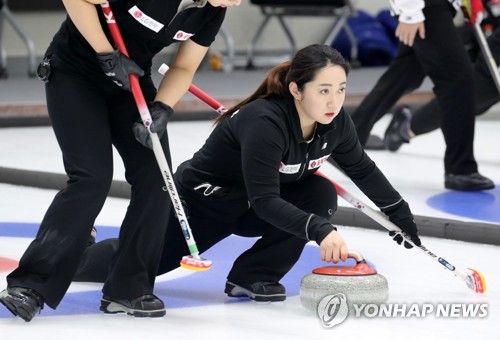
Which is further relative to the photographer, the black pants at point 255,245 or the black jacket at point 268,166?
the black pants at point 255,245

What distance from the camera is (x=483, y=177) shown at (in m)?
5.45

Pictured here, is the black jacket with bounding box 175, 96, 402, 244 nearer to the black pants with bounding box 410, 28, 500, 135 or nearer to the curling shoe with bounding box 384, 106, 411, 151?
the black pants with bounding box 410, 28, 500, 135

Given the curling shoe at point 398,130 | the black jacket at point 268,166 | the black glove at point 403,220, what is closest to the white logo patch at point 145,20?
the black jacket at point 268,166

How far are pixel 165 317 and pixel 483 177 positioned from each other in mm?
2432

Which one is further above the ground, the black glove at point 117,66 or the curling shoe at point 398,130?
the black glove at point 117,66

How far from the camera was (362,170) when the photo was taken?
3.70 metres

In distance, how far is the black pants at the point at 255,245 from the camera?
366 cm

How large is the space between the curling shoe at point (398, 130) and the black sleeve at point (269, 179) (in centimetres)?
293

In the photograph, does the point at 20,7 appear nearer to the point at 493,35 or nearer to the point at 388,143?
the point at 388,143

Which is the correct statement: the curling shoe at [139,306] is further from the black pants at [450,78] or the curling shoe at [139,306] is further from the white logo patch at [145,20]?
the black pants at [450,78]

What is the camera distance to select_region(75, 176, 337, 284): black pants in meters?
3.66

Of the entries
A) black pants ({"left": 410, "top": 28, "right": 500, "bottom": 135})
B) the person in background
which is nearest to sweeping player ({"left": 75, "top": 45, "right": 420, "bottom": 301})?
the person in background

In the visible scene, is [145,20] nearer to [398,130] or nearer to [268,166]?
[268,166]

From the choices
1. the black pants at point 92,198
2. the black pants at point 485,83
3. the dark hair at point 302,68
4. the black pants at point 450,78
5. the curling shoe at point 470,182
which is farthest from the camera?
the black pants at point 485,83
